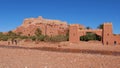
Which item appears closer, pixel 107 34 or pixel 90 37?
pixel 107 34

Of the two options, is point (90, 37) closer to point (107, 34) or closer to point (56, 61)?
point (107, 34)

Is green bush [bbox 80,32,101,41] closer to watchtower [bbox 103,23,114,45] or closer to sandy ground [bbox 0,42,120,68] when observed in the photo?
watchtower [bbox 103,23,114,45]

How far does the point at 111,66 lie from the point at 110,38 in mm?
36694

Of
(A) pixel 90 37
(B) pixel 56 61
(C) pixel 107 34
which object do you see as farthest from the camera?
(A) pixel 90 37

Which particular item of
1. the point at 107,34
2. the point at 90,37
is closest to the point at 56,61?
the point at 107,34

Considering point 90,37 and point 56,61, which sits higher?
point 90,37

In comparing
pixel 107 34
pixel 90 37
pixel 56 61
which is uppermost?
pixel 107 34

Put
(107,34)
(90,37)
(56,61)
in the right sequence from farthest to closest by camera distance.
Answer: (90,37) → (107,34) → (56,61)

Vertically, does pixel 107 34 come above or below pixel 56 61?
above

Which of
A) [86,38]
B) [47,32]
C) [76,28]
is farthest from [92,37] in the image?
[47,32]

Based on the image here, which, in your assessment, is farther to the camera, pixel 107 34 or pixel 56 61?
pixel 107 34

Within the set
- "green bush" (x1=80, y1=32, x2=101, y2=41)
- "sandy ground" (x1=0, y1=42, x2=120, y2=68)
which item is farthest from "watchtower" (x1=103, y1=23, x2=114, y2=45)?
"sandy ground" (x1=0, y1=42, x2=120, y2=68)

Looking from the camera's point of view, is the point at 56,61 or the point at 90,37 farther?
the point at 90,37

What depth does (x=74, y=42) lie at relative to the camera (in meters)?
50.9
